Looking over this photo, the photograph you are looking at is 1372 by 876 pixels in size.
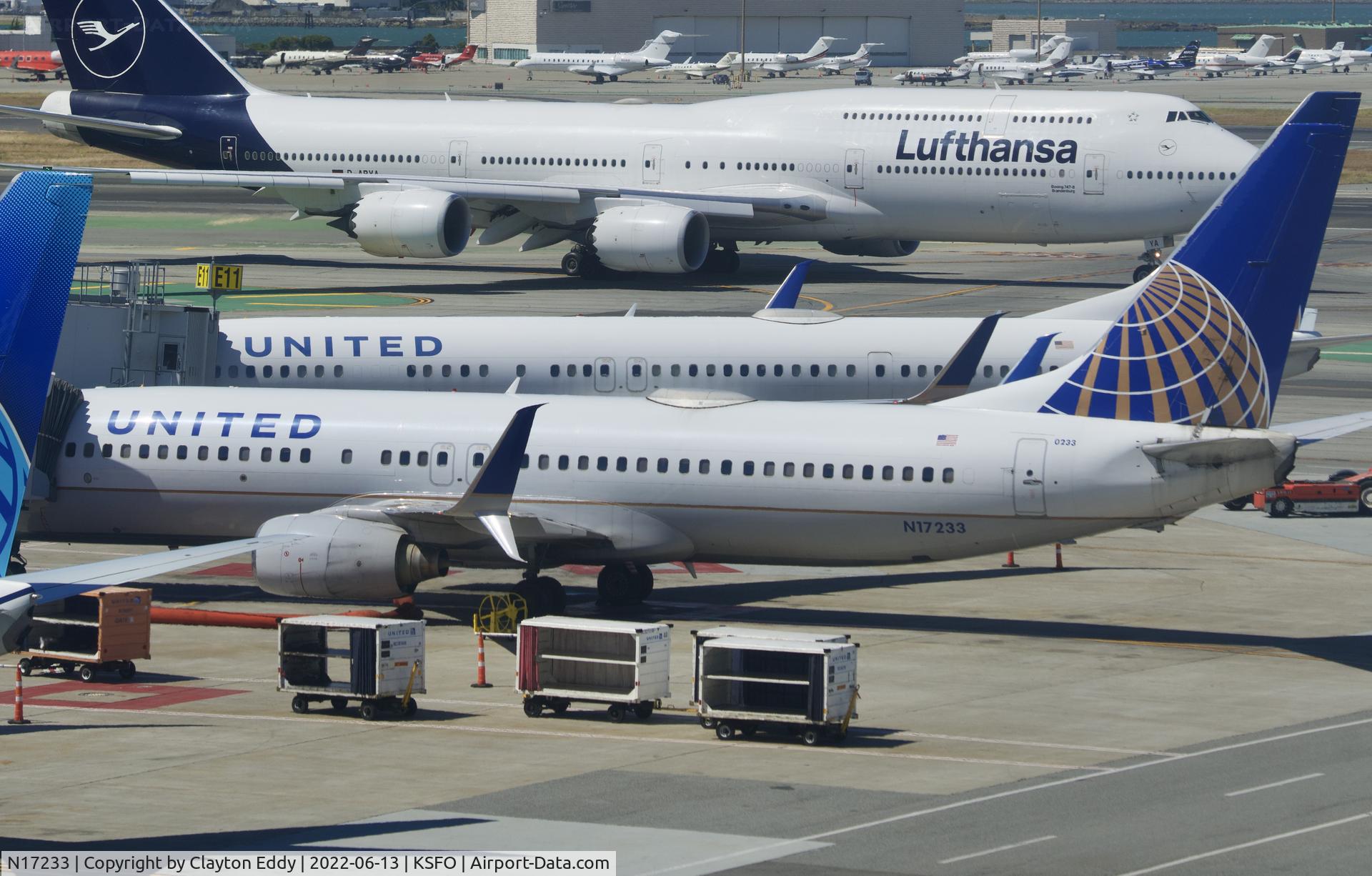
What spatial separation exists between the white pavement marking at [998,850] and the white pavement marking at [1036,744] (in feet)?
14.5

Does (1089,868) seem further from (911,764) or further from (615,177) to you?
(615,177)

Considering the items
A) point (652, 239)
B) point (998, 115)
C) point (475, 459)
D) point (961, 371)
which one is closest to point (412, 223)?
point (652, 239)

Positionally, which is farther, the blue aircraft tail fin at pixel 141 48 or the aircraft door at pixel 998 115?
the blue aircraft tail fin at pixel 141 48

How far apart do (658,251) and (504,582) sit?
33419 mm

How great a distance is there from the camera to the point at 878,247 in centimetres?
7719

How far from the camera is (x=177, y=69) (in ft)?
257

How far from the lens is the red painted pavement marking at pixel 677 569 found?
39750mm

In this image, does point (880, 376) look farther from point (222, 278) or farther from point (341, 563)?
point (222, 278)

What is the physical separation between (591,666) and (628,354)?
18.1 m

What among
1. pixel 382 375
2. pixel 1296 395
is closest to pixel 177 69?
pixel 382 375

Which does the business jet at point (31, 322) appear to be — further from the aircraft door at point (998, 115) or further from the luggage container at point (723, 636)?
the aircraft door at point (998, 115)

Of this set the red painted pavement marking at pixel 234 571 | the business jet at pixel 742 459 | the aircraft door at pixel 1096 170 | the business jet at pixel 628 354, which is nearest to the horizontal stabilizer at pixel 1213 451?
the business jet at pixel 742 459

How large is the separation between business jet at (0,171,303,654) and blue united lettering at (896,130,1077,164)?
55.3m

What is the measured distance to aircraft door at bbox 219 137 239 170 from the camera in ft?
252
